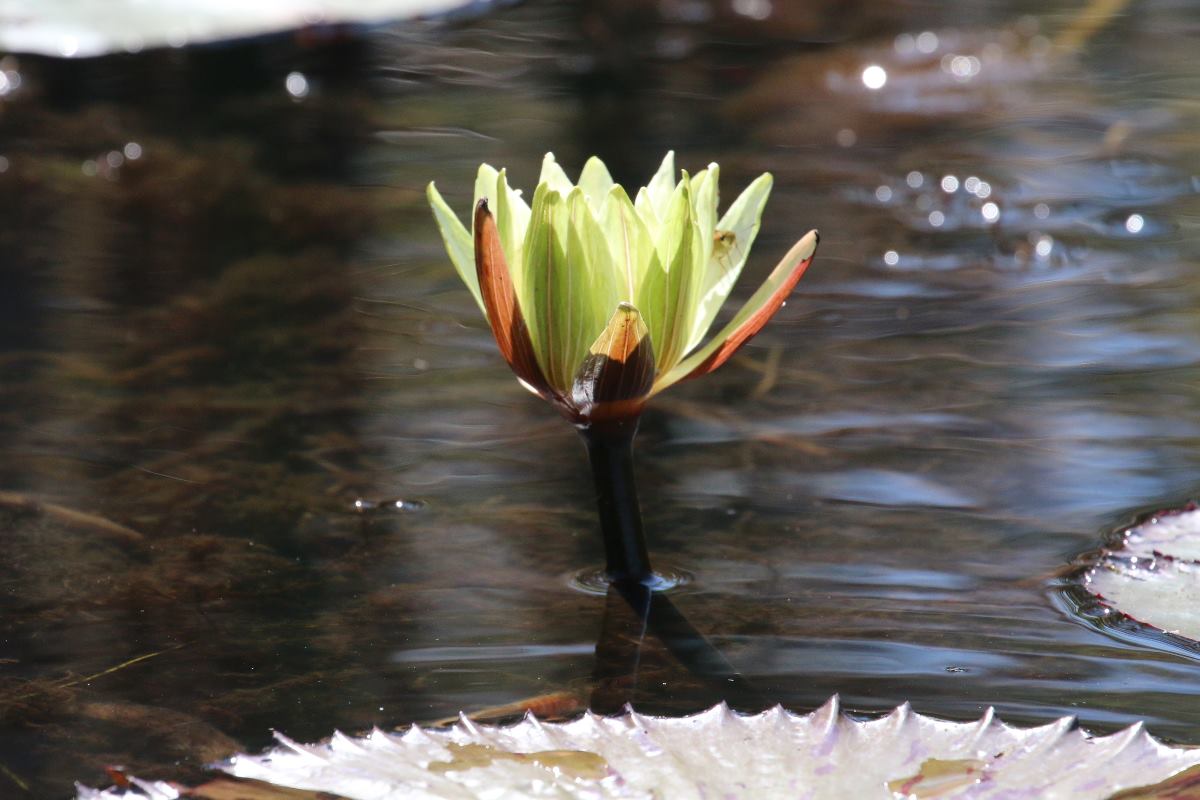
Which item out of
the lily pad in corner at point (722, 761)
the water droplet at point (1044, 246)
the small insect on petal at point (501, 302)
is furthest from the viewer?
the water droplet at point (1044, 246)

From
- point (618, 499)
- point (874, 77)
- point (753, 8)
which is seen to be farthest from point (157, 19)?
point (618, 499)

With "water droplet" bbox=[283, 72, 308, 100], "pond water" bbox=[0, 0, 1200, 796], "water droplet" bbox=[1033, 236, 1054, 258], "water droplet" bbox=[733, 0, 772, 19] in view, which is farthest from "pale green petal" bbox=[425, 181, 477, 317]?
"water droplet" bbox=[733, 0, 772, 19]

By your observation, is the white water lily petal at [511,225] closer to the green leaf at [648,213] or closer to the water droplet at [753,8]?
the green leaf at [648,213]

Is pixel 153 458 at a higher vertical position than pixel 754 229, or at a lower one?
lower

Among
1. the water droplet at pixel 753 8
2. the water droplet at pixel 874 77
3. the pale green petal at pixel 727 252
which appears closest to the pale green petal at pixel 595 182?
the pale green petal at pixel 727 252

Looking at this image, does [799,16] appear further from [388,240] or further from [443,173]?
[388,240]

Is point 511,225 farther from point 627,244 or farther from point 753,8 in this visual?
point 753,8

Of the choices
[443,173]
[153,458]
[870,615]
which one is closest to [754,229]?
[870,615]
